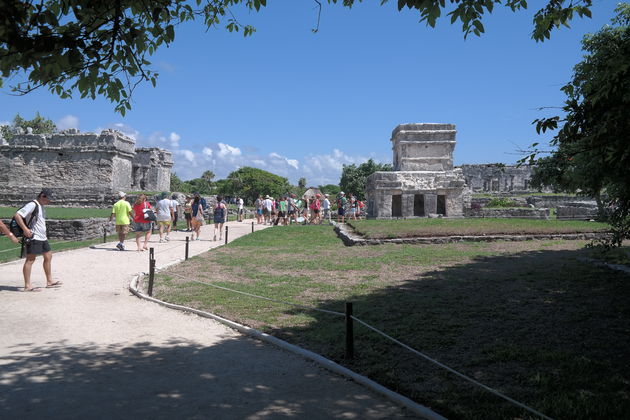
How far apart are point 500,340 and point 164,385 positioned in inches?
129

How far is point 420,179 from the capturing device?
21688 mm

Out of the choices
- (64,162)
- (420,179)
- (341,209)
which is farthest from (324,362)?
(64,162)

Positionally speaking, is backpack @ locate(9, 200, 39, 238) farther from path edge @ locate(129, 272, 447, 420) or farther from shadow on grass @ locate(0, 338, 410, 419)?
shadow on grass @ locate(0, 338, 410, 419)

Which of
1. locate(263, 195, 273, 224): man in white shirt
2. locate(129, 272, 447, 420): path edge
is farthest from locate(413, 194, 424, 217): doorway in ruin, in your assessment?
locate(129, 272, 447, 420): path edge

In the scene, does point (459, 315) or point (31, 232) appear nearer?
point (459, 315)

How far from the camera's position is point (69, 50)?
3428 mm

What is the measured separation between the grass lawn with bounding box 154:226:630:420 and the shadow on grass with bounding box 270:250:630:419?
0.04 feet

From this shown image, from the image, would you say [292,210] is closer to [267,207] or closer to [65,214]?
Result: [267,207]

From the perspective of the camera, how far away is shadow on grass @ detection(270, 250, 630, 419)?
133 inches

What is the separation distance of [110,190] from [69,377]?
23.0m

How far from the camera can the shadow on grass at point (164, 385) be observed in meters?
3.22

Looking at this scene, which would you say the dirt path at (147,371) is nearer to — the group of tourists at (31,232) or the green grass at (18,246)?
the group of tourists at (31,232)

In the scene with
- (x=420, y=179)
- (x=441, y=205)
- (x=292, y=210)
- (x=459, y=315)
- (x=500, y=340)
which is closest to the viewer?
(x=500, y=340)

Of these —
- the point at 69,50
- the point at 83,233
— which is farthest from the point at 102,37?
the point at 83,233
